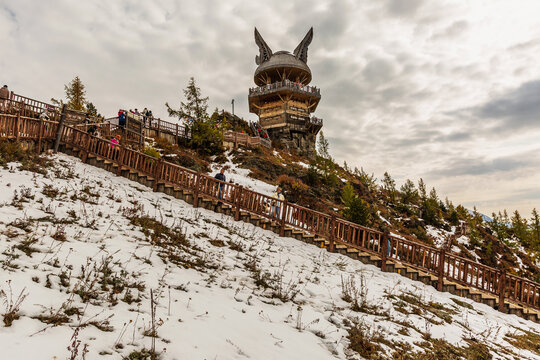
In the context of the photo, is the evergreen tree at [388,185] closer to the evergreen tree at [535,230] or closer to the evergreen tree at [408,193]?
the evergreen tree at [408,193]

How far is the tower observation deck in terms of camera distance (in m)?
44.9

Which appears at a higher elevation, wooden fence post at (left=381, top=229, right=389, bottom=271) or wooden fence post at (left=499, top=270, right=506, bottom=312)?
wooden fence post at (left=381, top=229, right=389, bottom=271)

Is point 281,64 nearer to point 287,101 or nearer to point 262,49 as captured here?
point 287,101

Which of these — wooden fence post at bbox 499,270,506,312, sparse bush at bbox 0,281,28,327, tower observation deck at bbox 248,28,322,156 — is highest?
tower observation deck at bbox 248,28,322,156

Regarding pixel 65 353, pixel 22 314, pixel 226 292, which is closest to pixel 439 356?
pixel 226 292

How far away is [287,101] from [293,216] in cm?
3599

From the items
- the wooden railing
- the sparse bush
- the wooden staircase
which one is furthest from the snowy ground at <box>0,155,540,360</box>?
the wooden railing

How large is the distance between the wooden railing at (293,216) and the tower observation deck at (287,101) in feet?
105

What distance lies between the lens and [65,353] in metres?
2.66

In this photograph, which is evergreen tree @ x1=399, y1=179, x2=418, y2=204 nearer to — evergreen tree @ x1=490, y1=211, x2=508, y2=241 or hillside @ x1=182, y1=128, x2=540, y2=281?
hillside @ x1=182, y1=128, x2=540, y2=281

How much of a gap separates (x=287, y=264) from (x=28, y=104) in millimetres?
21811

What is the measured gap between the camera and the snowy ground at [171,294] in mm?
3199

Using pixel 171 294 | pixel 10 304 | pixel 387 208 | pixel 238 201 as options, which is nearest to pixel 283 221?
pixel 238 201

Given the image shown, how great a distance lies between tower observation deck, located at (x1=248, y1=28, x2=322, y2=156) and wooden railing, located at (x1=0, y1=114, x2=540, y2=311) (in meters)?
32.1
